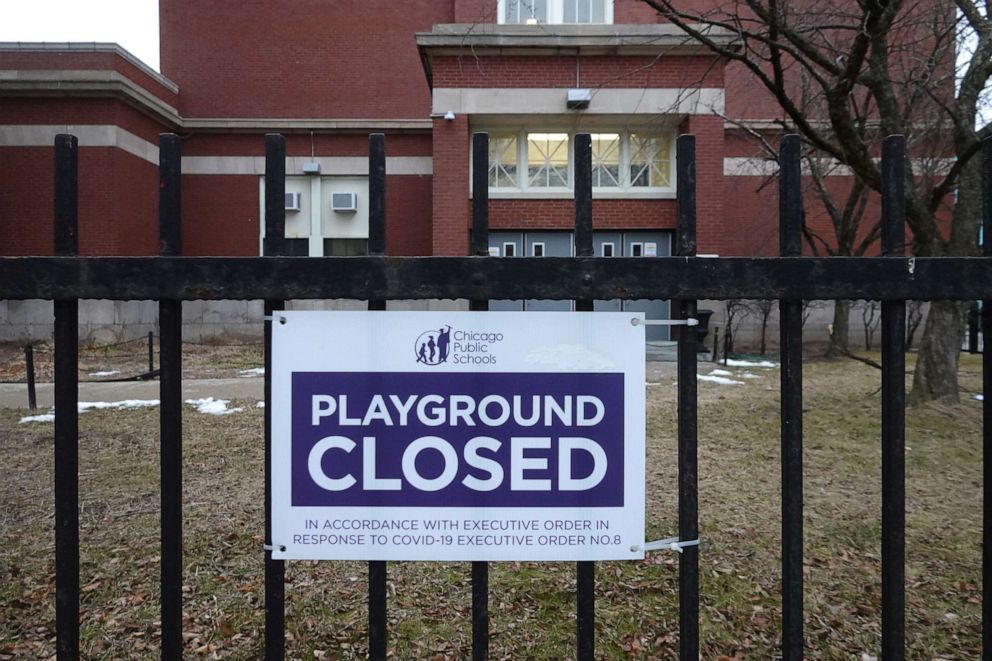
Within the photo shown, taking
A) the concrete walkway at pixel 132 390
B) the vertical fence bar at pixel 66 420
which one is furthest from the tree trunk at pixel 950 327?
the vertical fence bar at pixel 66 420

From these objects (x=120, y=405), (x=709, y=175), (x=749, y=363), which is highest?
(x=709, y=175)

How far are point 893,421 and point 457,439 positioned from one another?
1.27m

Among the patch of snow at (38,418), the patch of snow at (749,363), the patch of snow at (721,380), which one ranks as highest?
the patch of snow at (749,363)

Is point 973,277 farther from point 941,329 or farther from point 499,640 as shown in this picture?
point 941,329

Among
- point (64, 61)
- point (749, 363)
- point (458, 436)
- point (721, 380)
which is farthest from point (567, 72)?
point (458, 436)

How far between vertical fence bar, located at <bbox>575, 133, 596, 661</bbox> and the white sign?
6cm

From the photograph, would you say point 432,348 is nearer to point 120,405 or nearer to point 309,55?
point 120,405

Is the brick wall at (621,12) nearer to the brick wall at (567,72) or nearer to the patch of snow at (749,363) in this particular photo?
the brick wall at (567,72)

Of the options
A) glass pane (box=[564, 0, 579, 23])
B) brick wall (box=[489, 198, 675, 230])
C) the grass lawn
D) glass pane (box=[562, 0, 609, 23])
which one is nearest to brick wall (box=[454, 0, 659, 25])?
glass pane (box=[562, 0, 609, 23])

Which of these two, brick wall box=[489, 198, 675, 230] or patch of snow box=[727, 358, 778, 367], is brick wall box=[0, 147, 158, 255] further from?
patch of snow box=[727, 358, 778, 367]

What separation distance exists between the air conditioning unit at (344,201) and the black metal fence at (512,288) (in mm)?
18838

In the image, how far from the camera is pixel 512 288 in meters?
1.86

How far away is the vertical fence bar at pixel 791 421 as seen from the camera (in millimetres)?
1898

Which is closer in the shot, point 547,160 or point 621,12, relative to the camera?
point 547,160
